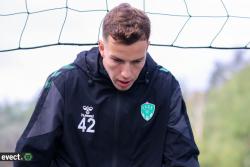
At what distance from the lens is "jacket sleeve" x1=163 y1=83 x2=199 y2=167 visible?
11.2 feet

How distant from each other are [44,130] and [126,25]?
21.7 inches

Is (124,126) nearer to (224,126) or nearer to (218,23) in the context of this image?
(218,23)

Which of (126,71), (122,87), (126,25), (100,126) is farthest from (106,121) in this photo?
(126,25)

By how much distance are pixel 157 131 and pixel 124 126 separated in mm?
149

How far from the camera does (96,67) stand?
3.40m

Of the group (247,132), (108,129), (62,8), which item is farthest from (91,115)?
(247,132)

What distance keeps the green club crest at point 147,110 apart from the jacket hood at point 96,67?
103 mm

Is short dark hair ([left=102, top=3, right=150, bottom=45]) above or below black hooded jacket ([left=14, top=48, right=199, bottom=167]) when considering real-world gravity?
above

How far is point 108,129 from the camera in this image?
340 centimetres

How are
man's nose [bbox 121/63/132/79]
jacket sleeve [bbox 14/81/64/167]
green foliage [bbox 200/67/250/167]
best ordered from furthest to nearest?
green foliage [bbox 200/67/250/167] → jacket sleeve [bbox 14/81/64/167] → man's nose [bbox 121/63/132/79]

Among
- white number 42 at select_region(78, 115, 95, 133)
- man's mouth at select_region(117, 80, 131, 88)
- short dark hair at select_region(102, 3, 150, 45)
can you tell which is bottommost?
white number 42 at select_region(78, 115, 95, 133)

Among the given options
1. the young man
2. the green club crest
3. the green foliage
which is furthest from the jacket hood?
the green foliage

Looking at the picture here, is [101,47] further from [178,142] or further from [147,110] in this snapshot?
[178,142]

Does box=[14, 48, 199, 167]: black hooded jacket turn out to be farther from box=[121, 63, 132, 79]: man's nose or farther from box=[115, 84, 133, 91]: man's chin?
box=[121, 63, 132, 79]: man's nose
